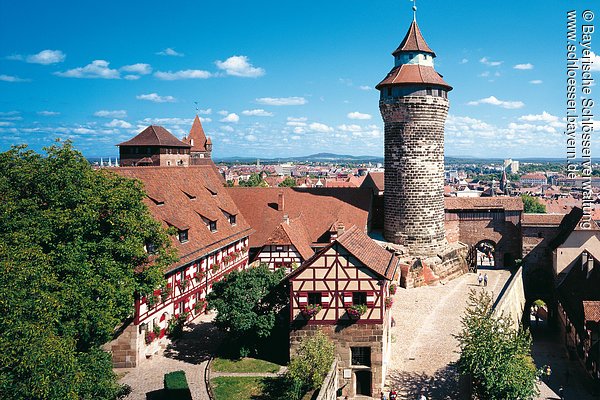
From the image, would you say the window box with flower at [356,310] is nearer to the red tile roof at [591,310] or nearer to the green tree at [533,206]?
the red tile roof at [591,310]

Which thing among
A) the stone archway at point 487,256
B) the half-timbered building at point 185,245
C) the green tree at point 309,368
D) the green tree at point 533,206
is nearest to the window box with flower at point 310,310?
the green tree at point 309,368

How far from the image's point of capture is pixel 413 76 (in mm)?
32812

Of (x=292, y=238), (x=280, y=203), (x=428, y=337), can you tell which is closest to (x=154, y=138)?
(x=280, y=203)

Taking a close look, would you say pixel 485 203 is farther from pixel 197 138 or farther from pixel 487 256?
pixel 197 138

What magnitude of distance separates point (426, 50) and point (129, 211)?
22778 millimetres

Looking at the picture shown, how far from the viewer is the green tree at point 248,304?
20.5 meters

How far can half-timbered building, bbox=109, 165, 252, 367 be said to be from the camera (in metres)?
20.6

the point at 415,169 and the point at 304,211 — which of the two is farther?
the point at 304,211

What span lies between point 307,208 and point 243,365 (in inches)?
659

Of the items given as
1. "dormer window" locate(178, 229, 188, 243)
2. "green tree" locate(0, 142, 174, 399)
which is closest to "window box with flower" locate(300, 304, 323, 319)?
"green tree" locate(0, 142, 174, 399)

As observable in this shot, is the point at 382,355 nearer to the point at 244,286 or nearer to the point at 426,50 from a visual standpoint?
the point at 244,286

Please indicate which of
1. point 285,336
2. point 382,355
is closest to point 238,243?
point 285,336

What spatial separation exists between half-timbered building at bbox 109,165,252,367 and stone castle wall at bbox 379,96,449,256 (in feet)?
32.7

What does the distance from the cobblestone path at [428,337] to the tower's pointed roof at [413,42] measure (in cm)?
1511
